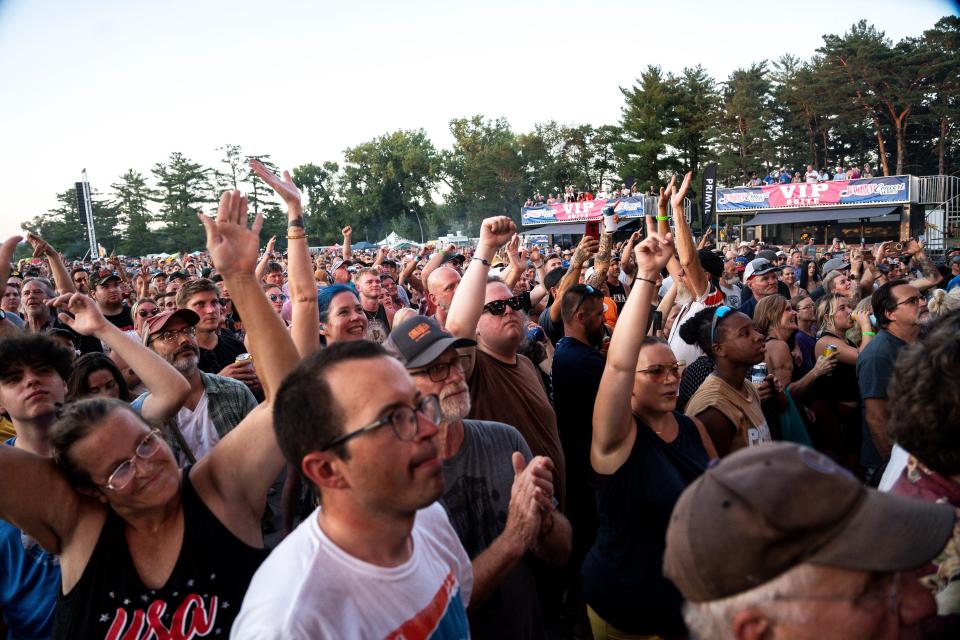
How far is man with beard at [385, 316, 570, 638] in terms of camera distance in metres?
2.07

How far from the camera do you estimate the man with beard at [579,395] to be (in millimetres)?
3730

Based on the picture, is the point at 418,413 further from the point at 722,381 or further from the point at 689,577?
the point at 722,381

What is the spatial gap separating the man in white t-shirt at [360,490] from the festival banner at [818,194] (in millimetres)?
29852

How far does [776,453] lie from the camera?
1.19 metres

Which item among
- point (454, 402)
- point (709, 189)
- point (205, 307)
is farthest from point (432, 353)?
point (709, 189)

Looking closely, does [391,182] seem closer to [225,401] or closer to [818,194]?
[818,194]

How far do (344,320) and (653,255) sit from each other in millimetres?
1817

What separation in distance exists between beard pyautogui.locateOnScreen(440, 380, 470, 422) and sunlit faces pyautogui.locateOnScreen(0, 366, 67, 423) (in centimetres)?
154

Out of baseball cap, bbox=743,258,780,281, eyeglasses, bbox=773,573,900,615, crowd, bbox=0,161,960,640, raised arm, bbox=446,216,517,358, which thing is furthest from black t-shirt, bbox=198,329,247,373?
baseball cap, bbox=743,258,780,281

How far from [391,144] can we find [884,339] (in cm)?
8500

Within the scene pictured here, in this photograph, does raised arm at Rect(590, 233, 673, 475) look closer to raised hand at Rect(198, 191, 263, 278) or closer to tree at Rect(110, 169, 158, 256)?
raised hand at Rect(198, 191, 263, 278)

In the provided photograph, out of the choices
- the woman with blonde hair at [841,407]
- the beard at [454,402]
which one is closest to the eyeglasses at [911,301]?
the woman with blonde hair at [841,407]

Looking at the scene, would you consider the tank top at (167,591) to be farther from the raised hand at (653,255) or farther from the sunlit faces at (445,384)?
the raised hand at (653,255)

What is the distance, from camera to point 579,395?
12.2 ft
